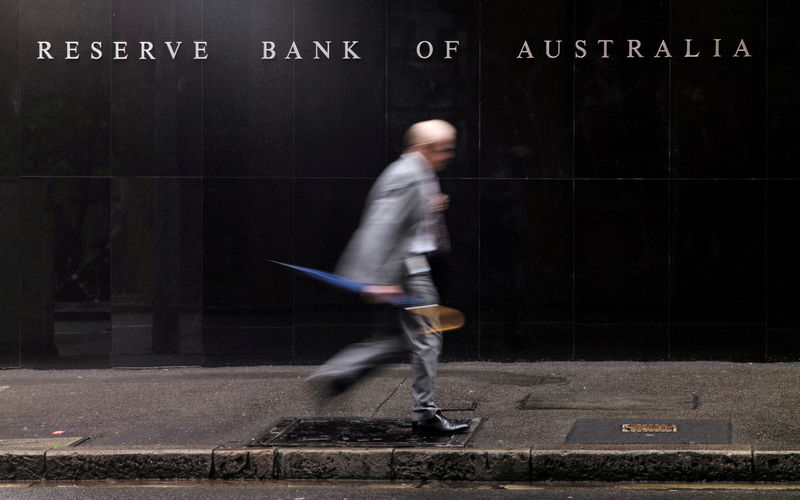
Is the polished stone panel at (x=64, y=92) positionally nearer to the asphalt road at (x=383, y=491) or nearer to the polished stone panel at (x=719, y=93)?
the asphalt road at (x=383, y=491)

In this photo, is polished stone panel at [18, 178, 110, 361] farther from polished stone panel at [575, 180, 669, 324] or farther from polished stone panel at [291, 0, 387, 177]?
polished stone panel at [575, 180, 669, 324]

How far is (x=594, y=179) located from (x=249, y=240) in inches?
123

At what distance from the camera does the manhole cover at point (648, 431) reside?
6.66m

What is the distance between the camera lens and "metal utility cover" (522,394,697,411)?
7.91 metres

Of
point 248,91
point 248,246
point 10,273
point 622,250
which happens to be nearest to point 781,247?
point 622,250

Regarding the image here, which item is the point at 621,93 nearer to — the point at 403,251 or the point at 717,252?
the point at 717,252

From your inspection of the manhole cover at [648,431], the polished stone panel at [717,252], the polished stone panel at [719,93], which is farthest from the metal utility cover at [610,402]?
the polished stone panel at [719,93]

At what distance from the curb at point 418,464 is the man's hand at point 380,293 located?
0.89 meters

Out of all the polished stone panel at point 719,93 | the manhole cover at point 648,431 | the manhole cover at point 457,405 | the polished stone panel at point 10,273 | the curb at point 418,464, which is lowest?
the curb at point 418,464

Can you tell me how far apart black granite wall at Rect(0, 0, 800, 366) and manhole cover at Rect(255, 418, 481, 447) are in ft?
8.85

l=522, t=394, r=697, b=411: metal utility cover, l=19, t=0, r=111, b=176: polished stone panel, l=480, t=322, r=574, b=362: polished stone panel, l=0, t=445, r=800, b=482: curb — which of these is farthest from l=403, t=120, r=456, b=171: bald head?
l=19, t=0, r=111, b=176: polished stone panel

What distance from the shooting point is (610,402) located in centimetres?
815

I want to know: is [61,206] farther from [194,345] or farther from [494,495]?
[494,495]

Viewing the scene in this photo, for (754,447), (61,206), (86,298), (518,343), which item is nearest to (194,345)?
(86,298)
